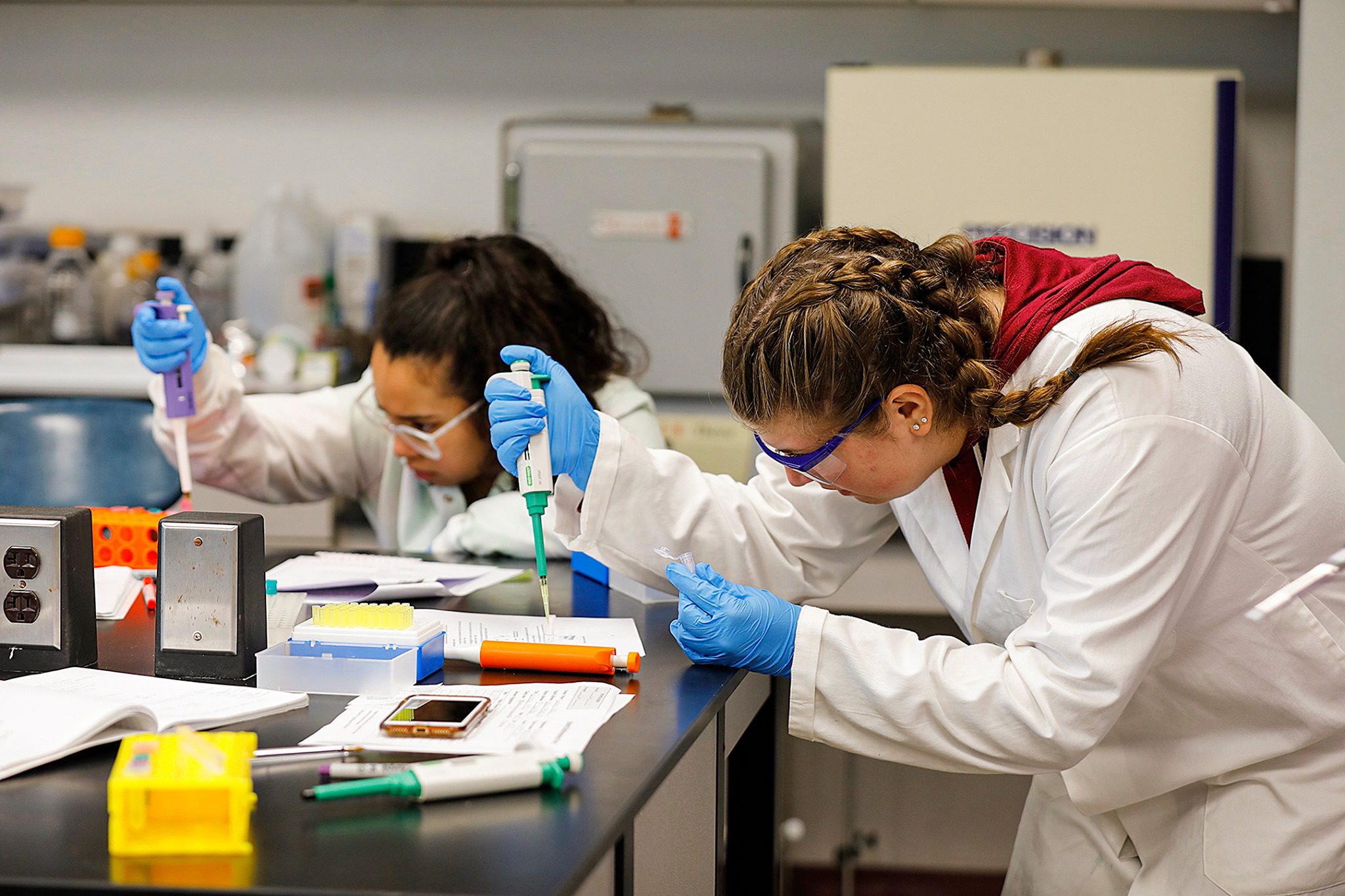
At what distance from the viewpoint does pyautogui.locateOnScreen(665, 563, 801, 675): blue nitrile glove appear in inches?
45.1

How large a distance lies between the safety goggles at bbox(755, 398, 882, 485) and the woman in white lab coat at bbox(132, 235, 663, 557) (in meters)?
0.51

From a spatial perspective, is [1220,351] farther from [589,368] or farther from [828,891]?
[828,891]

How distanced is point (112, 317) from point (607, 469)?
2.05 metres

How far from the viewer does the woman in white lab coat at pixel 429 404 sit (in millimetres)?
1789

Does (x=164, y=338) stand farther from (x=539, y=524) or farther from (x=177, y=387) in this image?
(x=539, y=524)

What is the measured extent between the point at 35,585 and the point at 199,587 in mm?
151

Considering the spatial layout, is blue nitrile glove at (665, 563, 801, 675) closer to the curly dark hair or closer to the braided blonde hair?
the braided blonde hair

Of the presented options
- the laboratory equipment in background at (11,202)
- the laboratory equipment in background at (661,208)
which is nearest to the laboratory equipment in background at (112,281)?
the laboratory equipment in background at (11,202)

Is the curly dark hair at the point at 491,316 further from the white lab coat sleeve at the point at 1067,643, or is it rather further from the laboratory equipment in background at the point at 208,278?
the laboratory equipment in background at the point at 208,278

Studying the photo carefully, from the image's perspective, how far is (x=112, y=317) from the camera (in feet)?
9.77

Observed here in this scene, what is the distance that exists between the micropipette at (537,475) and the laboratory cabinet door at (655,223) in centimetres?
136

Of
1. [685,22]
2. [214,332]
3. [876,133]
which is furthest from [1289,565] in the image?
[214,332]

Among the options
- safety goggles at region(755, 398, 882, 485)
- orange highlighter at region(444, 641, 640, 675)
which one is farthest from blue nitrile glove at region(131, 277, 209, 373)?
safety goggles at region(755, 398, 882, 485)

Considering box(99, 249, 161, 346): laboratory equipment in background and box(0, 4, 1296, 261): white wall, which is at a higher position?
box(0, 4, 1296, 261): white wall
